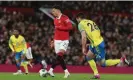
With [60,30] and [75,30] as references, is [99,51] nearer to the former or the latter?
[60,30]

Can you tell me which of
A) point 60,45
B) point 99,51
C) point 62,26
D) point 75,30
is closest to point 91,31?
point 99,51

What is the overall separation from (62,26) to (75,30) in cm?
1261

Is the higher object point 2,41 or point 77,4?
point 77,4

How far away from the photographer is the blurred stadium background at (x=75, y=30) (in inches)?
1025

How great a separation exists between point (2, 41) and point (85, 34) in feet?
39.9

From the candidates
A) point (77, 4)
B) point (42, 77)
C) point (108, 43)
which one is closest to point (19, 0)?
point (77, 4)

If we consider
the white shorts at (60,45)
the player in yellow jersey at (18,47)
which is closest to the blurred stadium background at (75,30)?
the player in yellow jersey at (18,47)

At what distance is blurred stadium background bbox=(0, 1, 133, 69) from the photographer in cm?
2603

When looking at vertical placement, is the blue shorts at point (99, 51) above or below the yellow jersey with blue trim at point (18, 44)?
below

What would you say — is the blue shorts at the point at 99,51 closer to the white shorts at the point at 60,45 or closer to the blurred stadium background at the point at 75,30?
the white shorts at the point at 60,45

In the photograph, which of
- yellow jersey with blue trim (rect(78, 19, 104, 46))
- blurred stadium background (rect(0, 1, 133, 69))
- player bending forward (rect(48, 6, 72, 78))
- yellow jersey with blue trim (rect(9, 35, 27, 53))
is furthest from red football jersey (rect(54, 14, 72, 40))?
blurred stadium background (rect(0, 1, 133, 69))

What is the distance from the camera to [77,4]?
30.6 meters

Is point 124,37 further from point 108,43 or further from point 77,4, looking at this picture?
point 77,4

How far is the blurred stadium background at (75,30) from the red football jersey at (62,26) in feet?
29.5
